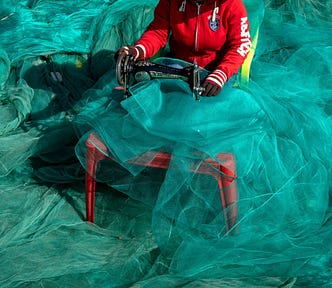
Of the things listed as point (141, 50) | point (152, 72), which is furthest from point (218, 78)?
point (141, 50)

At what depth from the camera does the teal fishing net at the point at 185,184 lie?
2.50 metres

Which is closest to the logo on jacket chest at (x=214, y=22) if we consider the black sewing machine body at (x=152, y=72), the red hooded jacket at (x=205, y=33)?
the red hooded jacket at (x=205, y=33)

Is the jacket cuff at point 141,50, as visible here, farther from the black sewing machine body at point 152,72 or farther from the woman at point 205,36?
the black sewing machine body at point 152,72

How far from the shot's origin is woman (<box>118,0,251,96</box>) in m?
2.94

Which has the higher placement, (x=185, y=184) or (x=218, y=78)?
(x=218, y=78)

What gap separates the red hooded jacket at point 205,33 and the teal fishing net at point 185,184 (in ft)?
0.58

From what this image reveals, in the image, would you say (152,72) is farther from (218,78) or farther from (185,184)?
(185,184)

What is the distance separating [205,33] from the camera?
10.1 feet

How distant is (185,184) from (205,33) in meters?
0.89

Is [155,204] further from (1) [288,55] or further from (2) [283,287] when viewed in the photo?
(1) [288,55]

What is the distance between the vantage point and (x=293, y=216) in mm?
2715

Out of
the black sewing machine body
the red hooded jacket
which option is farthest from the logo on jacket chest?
the black sewing machine body

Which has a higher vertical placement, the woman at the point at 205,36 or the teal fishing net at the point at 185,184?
the woman at the point at 205,36

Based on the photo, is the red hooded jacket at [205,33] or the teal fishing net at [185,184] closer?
the teal fishing net at [185,184]
